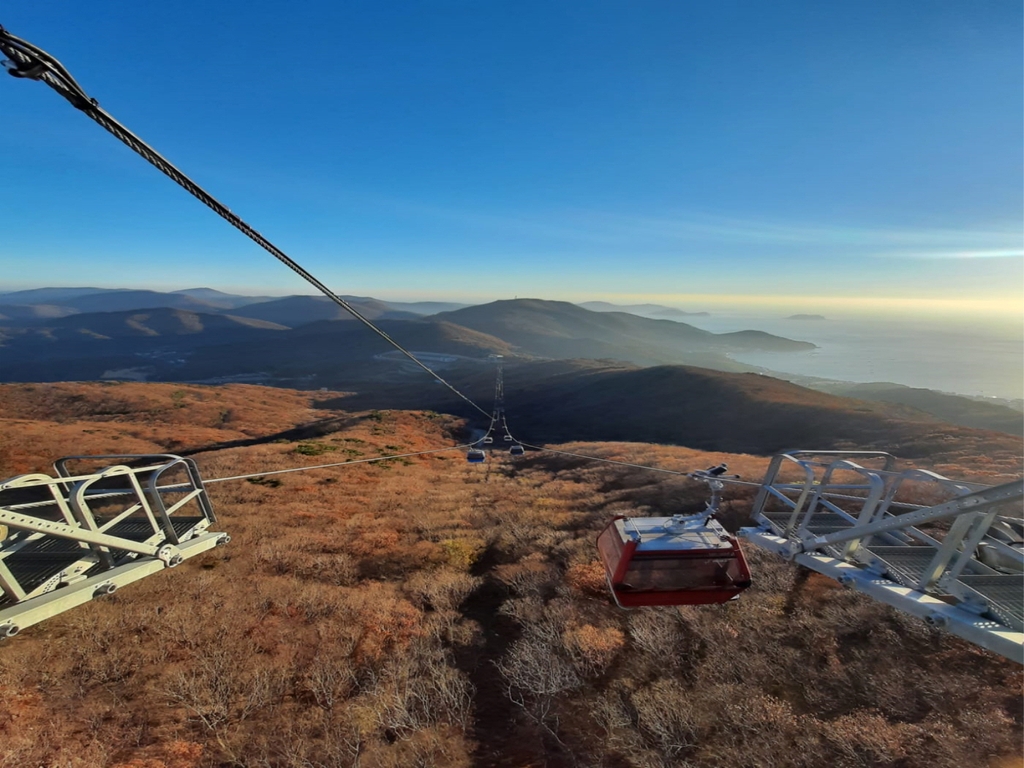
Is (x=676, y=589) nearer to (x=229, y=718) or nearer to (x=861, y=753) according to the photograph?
(x=861, y=753)

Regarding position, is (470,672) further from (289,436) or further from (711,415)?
(711,415)

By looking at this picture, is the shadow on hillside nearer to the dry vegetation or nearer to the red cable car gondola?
the dry vegetation

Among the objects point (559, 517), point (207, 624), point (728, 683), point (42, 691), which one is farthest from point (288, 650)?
point (559, 517)

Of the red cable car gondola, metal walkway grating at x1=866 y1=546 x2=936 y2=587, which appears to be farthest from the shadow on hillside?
metal walkway grating at x1=866 y1=546 x2=936 y2=587

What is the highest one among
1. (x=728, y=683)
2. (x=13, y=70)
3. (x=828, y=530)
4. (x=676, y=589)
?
(x=13, y=70)

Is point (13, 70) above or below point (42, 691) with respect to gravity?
above

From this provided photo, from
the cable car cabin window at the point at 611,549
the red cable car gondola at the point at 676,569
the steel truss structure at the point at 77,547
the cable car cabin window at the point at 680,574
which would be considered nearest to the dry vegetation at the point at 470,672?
the red cable car gondola at the point at 676,569

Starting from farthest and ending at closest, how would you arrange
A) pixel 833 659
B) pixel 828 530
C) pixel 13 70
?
pixel 833 659
pixel 828 530
pixel 13 70
